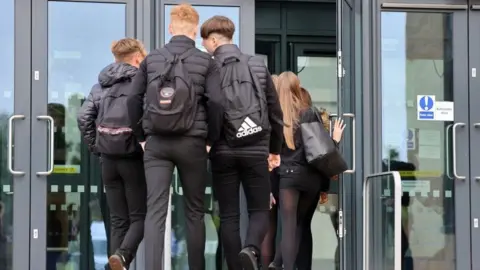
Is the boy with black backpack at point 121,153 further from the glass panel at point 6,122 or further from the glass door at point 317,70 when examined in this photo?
the glass door at point 317,70

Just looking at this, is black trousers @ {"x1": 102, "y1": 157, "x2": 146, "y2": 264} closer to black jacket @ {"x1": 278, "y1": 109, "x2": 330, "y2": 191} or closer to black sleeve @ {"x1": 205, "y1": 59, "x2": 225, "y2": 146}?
black sleeve @ {"x1": 205, "y1": 59, "x2": 225, "y2": 146}

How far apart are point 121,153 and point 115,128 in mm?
165

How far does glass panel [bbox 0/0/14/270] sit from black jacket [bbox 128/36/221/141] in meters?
2.23

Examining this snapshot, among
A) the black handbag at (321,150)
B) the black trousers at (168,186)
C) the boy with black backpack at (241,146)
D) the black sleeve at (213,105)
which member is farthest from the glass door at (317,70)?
the black trousers at (168,186)

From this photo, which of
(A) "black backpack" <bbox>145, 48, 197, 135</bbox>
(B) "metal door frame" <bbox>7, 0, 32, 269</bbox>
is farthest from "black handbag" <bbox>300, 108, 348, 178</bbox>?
(B) "metal door frame" <bbox>7, 0, 32, 269</bbox>

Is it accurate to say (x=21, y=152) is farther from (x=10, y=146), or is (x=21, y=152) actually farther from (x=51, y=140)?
(x=51, y=140)

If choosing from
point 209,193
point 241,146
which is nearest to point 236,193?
point 241,146

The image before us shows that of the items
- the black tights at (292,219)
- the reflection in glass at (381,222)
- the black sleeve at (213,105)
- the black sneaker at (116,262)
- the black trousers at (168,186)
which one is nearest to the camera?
the black trousers at (168,186)

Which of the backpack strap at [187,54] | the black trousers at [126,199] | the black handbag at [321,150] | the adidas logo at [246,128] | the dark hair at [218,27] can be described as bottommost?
the black trousers at [126,199]

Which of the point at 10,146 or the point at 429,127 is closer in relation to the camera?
the point at 10,146

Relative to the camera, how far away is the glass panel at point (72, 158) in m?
6.78

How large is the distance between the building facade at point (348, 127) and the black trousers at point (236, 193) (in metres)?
1.71

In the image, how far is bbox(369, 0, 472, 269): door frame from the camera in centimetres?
725

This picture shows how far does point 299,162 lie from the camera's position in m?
6.28
